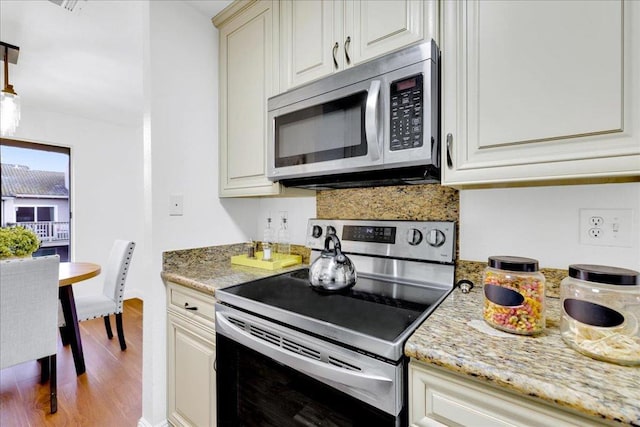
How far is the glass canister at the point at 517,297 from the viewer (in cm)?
76

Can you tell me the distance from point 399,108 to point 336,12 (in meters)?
0.57

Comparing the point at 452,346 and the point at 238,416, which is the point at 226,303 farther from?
the point at 452,346

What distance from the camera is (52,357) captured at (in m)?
1.84

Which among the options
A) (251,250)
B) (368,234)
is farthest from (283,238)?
(368,234)

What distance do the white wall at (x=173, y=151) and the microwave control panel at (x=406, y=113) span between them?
1214 millimetres

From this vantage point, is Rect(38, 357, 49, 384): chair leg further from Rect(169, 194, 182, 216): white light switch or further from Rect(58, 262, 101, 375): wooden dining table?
Rect(169, 194, 182, 216): white light switch

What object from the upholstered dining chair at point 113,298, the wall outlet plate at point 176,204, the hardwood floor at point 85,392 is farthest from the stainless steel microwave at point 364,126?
the upholstered dining chair at point 113,298

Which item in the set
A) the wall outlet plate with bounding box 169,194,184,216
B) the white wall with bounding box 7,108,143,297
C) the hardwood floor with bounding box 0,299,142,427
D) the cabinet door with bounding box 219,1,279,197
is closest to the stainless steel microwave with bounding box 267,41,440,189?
the cabinet door with bounding box 219,1,279,197

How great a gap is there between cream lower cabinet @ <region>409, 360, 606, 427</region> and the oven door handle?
0.08 meters

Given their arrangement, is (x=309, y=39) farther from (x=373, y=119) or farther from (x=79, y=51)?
(x=79, y=51)

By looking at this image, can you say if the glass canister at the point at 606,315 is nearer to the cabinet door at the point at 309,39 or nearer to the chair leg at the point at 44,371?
the cabinet door at the point at 309,39

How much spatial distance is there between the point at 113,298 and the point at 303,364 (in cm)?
257

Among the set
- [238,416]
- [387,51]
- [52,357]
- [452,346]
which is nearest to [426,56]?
[387,51]

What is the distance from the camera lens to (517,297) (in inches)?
30.4
